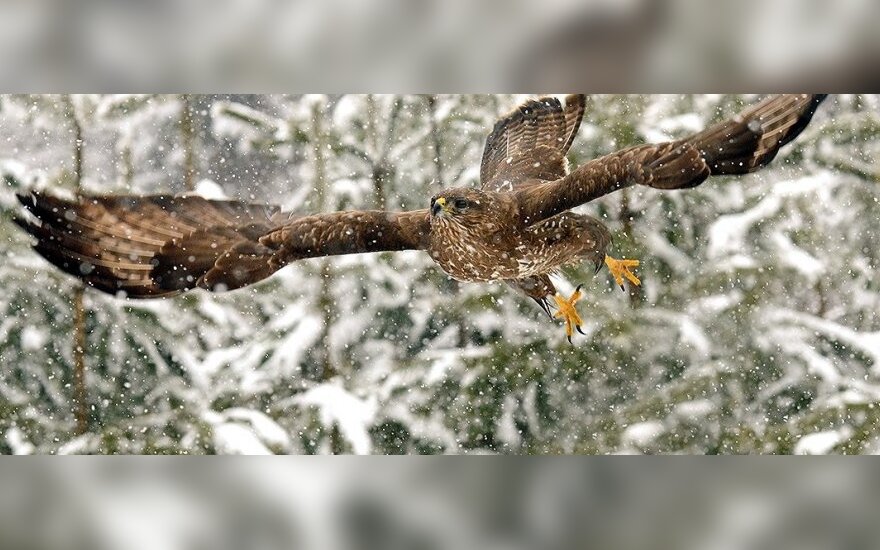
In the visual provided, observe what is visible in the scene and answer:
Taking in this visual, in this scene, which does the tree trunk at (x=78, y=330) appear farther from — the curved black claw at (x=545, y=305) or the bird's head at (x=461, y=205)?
the curved black claw at (x=545, y=305)

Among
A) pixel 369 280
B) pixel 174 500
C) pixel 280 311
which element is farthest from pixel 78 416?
pixel 369 280

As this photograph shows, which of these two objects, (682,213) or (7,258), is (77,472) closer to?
(7,258)

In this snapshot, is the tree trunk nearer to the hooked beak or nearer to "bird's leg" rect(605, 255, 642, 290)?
the hooked beak

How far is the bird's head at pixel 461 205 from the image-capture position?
1.93 meters

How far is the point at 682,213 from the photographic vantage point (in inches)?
79.4

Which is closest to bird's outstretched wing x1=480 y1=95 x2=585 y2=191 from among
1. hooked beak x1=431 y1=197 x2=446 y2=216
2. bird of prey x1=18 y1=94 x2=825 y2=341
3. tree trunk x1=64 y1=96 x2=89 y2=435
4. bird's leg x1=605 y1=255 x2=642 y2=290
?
bird of prey x1=18 y1=94 x2=825 y2=341

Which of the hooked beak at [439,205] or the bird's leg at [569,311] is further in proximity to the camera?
the bird's leg at [569,311]

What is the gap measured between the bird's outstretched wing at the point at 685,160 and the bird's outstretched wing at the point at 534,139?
0.09 m

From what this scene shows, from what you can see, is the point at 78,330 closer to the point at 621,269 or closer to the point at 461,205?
the point at 461,205

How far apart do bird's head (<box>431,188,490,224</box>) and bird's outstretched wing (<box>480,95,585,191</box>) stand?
8cm

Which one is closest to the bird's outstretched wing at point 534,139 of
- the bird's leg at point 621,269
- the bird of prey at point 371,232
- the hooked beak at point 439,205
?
the bird of prey at point 371,232

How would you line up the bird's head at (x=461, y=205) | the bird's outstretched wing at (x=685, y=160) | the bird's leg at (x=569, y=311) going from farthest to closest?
the bird's leg at (x=569, y=311) < the bird's head at (x=461, y=205) < the bird's outstretched wing at (x=685, y=160)

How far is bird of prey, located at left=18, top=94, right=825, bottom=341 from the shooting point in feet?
6.37

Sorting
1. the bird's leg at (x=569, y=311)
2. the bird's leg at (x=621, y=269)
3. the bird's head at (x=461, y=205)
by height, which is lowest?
the bird's leg at (x=569, y=311)
